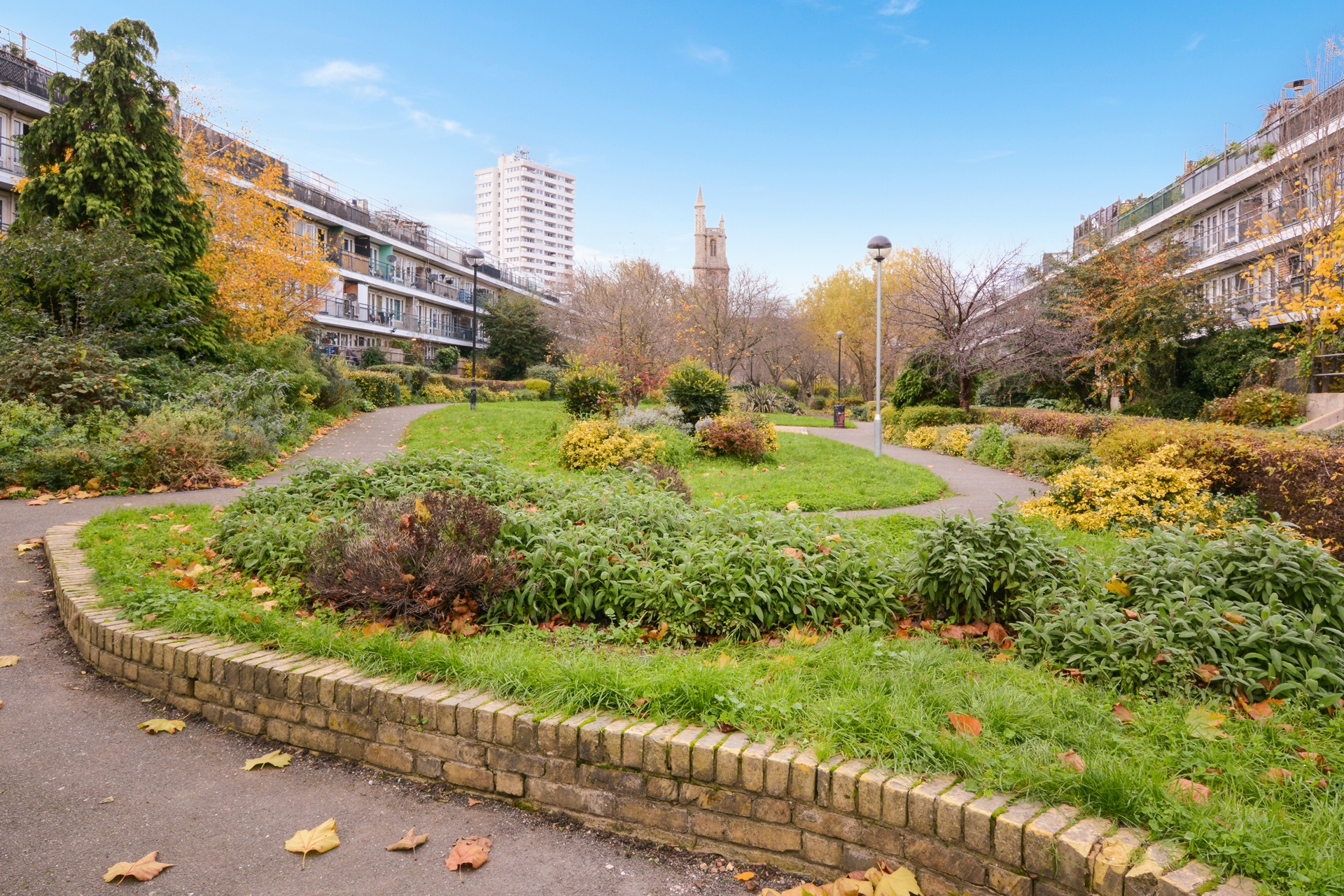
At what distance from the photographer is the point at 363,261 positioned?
4069 centimetres

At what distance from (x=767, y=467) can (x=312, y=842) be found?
1049 centimetres

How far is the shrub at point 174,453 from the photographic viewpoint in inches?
375

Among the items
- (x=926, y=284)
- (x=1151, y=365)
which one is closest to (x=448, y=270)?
(x=926, y=284)

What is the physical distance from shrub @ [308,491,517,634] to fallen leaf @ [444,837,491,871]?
58.0 inches

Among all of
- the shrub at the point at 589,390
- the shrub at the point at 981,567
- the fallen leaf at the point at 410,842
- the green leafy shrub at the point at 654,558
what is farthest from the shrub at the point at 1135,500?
the shrub at the point at 589,390

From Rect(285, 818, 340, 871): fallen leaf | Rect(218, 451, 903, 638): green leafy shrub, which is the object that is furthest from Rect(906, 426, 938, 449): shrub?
Rect(285, 818, 340, 871): fallen leaf

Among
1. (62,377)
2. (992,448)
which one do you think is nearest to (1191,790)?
(62,377)

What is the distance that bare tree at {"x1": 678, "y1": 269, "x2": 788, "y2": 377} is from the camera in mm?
40906

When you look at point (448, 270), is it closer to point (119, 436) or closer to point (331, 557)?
point (119, 436)

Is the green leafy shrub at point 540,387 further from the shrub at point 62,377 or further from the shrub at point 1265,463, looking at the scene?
the shrub at point 1265,463

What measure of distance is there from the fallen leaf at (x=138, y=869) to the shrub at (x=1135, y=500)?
7.88m

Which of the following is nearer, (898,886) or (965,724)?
(898,886)

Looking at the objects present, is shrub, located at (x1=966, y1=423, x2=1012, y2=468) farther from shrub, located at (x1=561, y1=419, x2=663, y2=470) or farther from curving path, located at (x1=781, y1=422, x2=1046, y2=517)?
shrub, located at (x1=561, y1=419, x2=663, y2=470)

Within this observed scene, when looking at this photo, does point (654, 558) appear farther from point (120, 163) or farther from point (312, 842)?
point (120, 163)
